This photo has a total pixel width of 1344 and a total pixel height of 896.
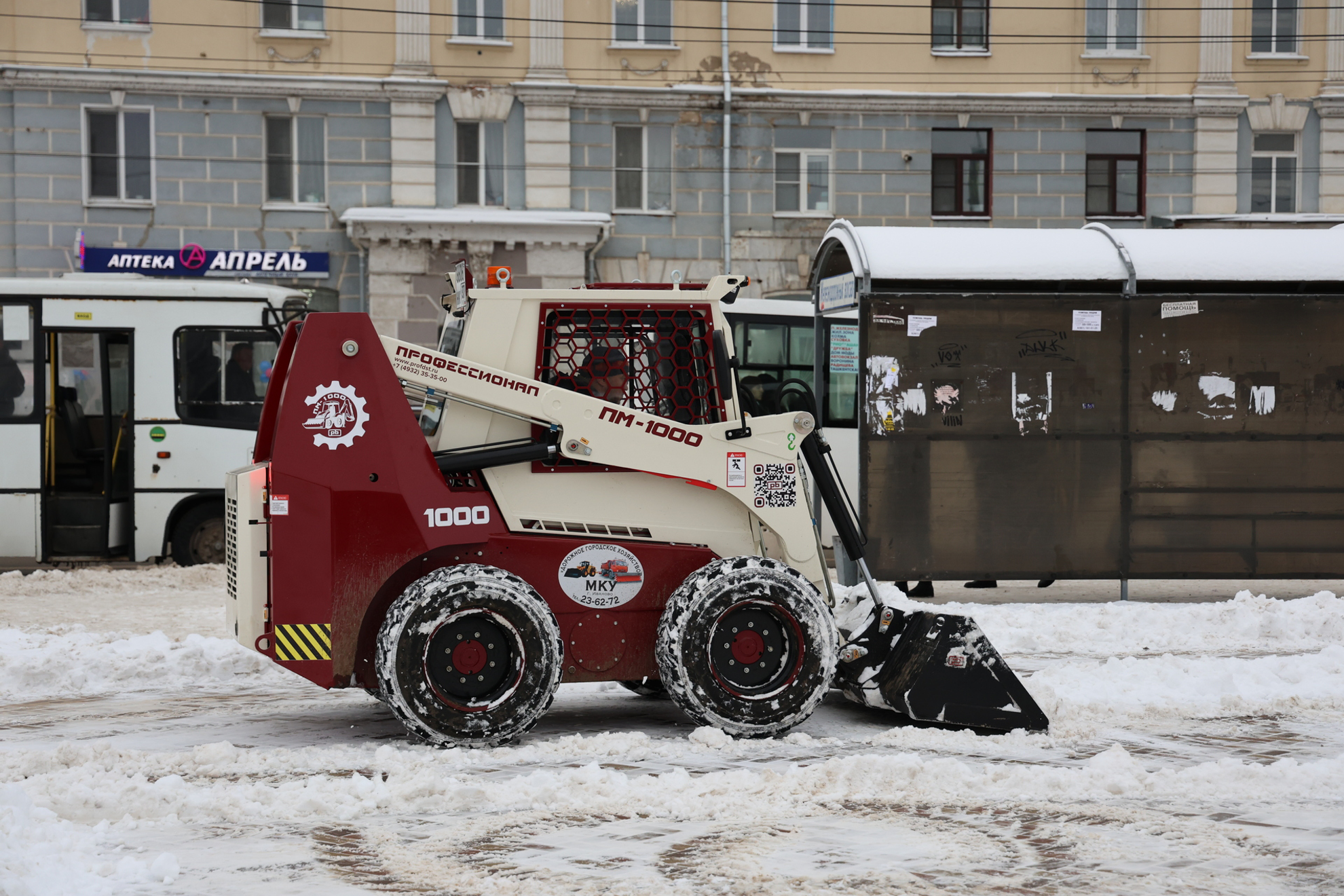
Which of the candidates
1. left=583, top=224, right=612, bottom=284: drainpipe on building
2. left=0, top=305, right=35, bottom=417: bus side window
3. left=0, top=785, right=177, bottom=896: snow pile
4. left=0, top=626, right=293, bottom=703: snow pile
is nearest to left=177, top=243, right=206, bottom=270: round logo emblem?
left=583, top=224, right=612, bottom=284: drainpipe on building

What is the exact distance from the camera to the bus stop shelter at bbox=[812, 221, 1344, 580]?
12.0 metres

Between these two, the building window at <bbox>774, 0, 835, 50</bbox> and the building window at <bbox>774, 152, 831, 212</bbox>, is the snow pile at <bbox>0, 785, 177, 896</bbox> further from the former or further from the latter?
the building window at <bbox>774, 0, 835, 50</bbox>

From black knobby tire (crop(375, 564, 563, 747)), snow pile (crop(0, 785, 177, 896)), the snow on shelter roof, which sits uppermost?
the snow on shelter roof

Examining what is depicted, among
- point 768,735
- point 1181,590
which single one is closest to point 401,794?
point 768,735

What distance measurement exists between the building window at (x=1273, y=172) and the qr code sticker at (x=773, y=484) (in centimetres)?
2289

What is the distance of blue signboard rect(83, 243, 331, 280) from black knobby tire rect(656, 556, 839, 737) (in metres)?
20.0

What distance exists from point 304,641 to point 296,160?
20491 mm

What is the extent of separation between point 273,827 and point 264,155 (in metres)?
21.9

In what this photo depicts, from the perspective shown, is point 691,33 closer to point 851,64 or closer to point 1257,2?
point 851,64

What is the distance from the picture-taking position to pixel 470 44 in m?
25.6

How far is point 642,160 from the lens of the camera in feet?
86.1

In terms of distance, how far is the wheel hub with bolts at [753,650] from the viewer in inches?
270

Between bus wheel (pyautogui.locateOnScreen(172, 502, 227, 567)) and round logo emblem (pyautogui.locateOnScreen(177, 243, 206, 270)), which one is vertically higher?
round logo emblem (pyautogui.locateOnScreen(177, 243, 206, 270))

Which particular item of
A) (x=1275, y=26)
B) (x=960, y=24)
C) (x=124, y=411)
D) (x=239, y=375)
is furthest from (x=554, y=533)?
(x=1275, y=26)
